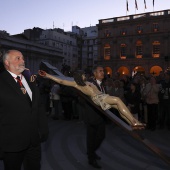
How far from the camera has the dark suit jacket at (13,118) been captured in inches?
130

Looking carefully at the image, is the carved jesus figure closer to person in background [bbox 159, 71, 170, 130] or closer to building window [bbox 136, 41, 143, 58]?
person in background [bbox 159, 71, 170, 130]

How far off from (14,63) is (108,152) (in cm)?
456

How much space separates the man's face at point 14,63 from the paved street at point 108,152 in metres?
3.07

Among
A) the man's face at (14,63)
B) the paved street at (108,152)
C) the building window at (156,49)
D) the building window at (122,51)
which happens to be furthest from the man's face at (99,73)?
the building window at (122,51)

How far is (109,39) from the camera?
57.7 metres

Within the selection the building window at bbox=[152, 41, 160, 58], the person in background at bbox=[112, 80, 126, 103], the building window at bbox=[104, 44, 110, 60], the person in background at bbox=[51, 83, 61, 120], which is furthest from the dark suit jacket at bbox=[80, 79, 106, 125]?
the building window at bbox=[104, 44, 110, 60]

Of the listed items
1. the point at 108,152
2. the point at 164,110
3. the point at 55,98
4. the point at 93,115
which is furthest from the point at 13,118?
the point at 55,98

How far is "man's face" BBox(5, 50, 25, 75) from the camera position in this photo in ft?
11.7

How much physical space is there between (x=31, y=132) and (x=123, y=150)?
4.52m

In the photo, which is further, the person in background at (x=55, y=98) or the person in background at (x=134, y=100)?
the person in background at (x=55, y=98)

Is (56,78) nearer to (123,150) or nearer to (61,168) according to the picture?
(61,168)

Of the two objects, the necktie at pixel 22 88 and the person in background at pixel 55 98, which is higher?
the necktie at pixel 22 88

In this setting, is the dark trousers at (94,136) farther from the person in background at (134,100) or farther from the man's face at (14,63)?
the person in background at (134,100)

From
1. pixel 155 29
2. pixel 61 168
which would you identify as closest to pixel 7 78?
pixel 61 168
